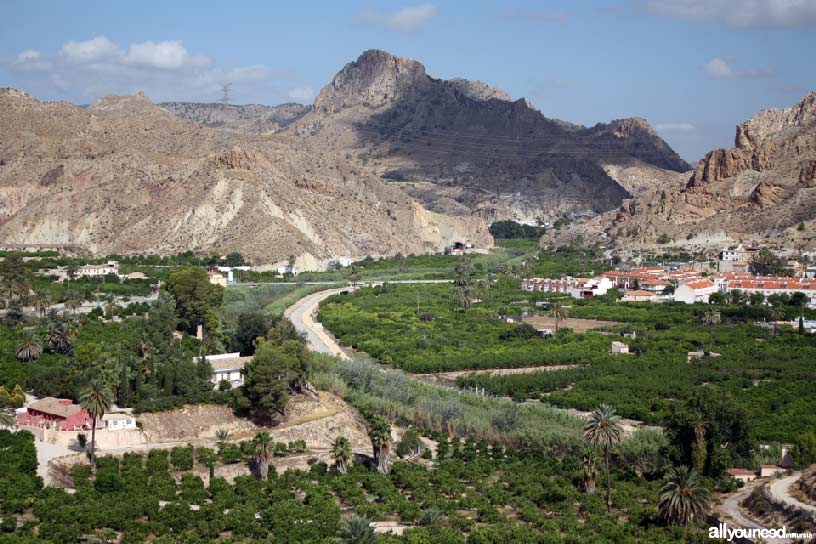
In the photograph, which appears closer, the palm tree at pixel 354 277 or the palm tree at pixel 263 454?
the palm tree at pixel 263 454

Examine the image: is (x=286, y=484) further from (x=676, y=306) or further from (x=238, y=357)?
(x=676, y=306)

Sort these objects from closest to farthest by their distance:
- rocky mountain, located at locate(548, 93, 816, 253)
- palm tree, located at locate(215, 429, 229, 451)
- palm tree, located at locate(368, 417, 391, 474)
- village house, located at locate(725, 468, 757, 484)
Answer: village house, located at locate(725, 468, 757, 484) → palm tree, located at locate(368, 417, 391, 474) → palm tree, located at locate(215, 429, 229, 451) → rocky mountain, located at locate(548, 93, 816, 253)

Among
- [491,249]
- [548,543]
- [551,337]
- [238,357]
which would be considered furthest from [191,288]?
[491,249]

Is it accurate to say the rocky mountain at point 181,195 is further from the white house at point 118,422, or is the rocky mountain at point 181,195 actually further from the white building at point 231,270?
the white house at point 118,422

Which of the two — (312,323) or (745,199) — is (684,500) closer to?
(312,323)

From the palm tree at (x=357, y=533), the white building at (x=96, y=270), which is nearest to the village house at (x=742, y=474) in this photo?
the palm tree at (x=357, y=533)

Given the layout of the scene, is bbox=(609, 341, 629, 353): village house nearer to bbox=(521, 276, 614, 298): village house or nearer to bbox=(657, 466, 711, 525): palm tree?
bbox=(521, 276, 614, 298): village house

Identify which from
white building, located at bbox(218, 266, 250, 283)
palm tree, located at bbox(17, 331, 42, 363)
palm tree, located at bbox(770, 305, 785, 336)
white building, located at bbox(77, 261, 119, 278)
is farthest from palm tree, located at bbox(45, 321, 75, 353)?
palm tree, located at bbox(770, 305, 785, 336)
